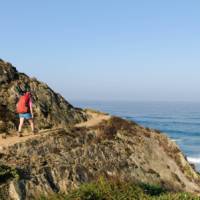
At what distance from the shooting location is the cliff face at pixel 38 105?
93.2 ft

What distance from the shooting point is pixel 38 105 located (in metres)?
30.5

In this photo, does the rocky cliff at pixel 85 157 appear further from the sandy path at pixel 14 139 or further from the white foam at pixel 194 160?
the white foam at pixel 194 160

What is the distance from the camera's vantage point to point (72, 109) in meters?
32.9

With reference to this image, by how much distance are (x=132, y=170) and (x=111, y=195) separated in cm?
1047

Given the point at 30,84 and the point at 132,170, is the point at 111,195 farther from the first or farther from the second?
the point at 30,84

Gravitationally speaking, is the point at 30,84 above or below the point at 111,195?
above

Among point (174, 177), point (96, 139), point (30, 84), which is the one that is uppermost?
point (30, 84)

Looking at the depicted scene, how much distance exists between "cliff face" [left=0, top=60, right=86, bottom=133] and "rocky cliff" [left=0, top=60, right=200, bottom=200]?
9 cm

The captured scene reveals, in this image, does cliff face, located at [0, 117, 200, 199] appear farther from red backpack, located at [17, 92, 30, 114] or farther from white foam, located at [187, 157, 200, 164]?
white foam, located at [187, 157, 200, 164]

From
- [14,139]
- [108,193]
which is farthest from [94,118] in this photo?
[108,193]

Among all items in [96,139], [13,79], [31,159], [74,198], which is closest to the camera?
[74,198]

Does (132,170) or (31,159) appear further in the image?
(132,170)

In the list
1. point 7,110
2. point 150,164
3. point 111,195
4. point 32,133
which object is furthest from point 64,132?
point 111,195

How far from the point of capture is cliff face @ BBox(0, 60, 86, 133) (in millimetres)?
28422
